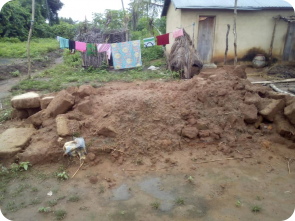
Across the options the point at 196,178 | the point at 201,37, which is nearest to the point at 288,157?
the point at 196,178

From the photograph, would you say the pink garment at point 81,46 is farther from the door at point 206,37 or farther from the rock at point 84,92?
the door at point 206,37

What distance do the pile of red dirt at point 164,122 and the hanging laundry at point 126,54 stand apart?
5.02 meters

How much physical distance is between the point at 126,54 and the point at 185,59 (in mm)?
2988

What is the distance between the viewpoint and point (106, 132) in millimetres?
4492

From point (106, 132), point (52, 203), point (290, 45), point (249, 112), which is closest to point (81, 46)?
point (106, 132)

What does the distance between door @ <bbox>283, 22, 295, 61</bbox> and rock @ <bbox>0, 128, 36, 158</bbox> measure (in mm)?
11868

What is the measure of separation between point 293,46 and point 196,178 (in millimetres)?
10825

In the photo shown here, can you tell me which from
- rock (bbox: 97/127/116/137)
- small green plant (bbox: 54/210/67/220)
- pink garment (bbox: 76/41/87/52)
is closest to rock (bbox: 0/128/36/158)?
rock (bbox: 97/127/116/137)

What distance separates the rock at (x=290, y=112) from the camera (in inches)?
179

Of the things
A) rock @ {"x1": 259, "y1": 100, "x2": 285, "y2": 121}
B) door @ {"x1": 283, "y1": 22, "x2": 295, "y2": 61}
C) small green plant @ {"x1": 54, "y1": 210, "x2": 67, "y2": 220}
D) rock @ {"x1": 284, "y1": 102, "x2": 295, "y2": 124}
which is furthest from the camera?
door @ {"x1": 283, "y1": 22, "x2": 295, "y2": 61}

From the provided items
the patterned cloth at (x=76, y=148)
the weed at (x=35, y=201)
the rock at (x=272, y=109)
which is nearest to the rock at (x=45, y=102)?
the patterned cloth at (x=76, y=148)

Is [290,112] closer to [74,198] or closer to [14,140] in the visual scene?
[74,198]

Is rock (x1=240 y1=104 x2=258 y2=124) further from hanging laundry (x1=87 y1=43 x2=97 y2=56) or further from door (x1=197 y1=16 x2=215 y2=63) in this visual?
hanging laundry (x1=87 y1=43 x2=97 y2=56)

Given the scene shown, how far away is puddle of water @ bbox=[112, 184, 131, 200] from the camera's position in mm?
3332
